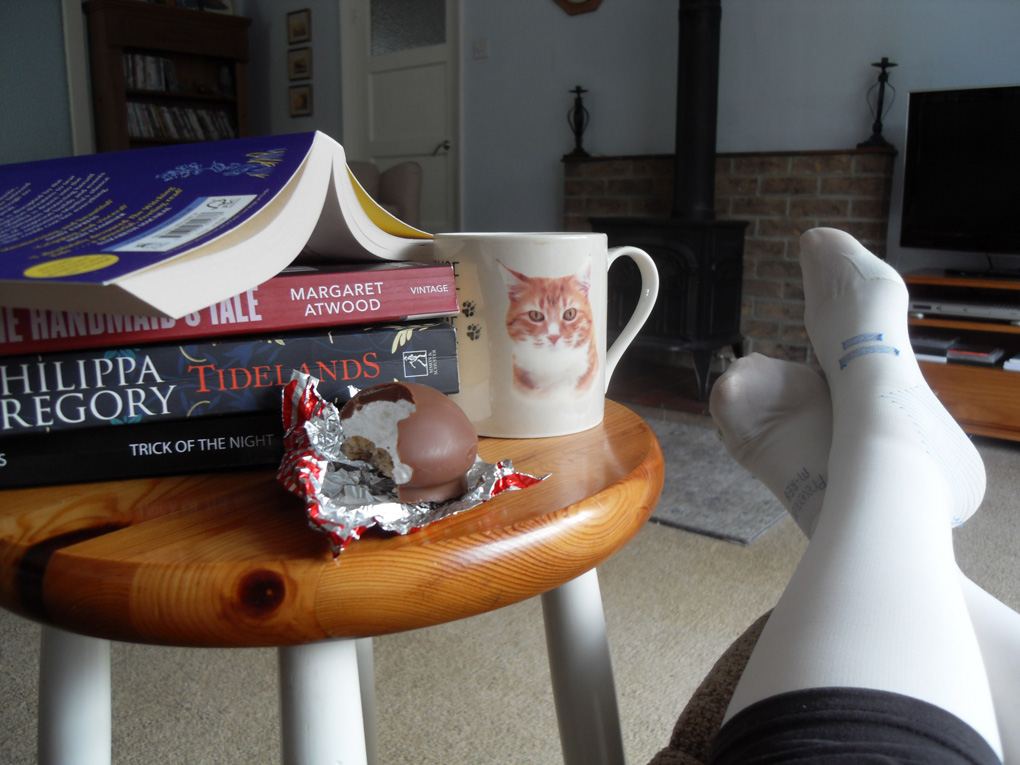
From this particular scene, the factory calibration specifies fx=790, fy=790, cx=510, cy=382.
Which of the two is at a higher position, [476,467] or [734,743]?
[476,467]

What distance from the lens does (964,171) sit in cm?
228

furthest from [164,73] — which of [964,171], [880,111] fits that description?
[964,171]

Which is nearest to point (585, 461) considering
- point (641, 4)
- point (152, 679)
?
point (152, 679)

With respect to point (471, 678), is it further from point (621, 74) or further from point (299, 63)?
point (299, 63)

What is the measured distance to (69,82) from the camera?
437cm

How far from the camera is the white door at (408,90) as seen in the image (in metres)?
3.95

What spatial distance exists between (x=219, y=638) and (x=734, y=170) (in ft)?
9.37

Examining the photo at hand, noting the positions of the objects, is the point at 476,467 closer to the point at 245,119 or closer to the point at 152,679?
the point at 152,679

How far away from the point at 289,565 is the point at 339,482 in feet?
0.19

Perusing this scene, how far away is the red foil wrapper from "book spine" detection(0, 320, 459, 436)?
25 millimetres

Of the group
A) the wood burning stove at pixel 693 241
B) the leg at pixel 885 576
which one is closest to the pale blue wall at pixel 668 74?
the wood burning stove at pixel 693 241

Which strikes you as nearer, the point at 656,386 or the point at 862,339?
the point at 862,339

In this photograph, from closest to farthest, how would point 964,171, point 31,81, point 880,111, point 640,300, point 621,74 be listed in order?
point 640,300, point 964,171, point 880,111, point 621,74, point 31,81

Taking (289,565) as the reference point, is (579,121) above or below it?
above
